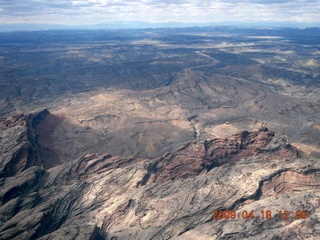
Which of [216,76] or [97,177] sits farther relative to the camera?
[216,76]

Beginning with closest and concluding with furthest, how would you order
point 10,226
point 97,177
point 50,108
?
Answer: point 10,226 → point 97,177 → point 50,108

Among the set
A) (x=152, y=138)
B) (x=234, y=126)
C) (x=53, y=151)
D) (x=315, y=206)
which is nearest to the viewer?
(x=315, y=206)

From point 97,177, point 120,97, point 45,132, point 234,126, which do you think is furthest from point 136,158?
point 120,97

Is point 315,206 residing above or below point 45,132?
above

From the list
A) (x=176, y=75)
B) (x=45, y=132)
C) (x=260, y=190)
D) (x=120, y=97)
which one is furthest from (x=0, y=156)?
(x=176, y=75)

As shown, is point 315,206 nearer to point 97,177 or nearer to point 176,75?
point 97,177
